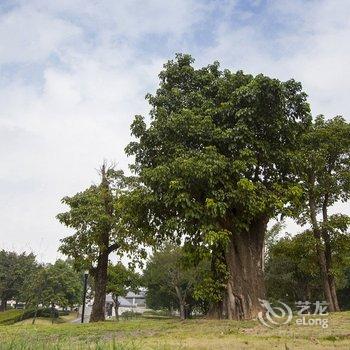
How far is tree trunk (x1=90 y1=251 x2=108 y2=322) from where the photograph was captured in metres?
27.2

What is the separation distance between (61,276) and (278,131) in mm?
47636

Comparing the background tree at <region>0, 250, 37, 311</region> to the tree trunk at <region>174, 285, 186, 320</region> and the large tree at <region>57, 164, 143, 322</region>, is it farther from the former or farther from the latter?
the large tree at <region>57, 164, 143, 322</region>

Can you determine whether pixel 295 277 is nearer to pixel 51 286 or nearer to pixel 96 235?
pixel 96 235

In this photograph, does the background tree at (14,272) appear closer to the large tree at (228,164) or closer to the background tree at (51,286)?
the background tree at (51,286)

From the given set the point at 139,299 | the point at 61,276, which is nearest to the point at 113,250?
the point at 61,276

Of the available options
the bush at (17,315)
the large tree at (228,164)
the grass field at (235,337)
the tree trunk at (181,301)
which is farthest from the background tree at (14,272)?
the grass field at (235,337)

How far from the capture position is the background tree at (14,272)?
70938 mm

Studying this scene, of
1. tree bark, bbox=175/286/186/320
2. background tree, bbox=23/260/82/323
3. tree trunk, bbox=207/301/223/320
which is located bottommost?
tree trunk, bbox=207/301/223/320

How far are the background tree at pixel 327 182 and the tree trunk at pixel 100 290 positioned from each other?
12.7 metres

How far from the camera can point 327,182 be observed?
80.1ft

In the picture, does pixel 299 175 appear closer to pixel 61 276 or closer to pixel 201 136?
pixel 201 136

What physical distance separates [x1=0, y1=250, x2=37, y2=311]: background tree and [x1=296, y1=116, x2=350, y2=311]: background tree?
55173mm

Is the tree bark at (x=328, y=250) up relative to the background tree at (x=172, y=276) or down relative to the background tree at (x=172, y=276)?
down
